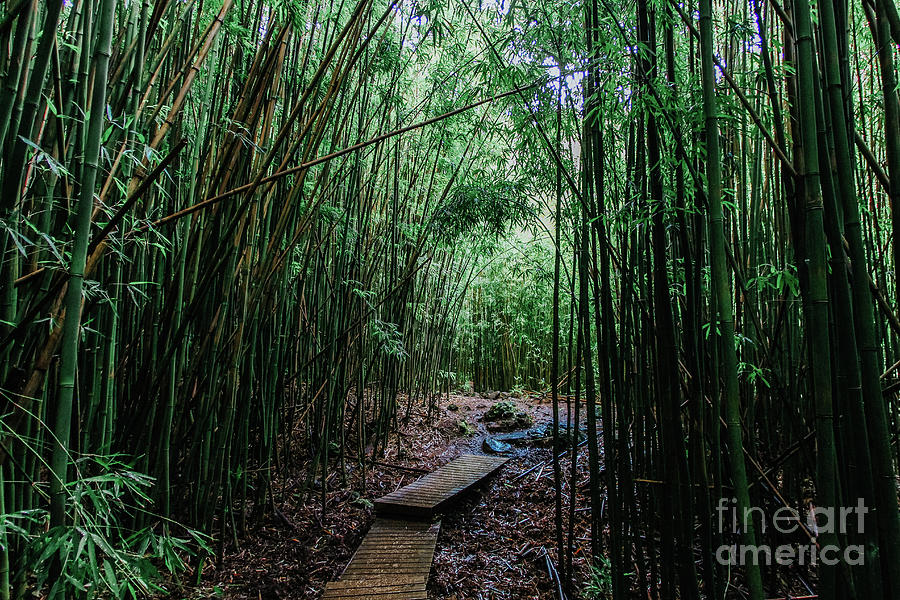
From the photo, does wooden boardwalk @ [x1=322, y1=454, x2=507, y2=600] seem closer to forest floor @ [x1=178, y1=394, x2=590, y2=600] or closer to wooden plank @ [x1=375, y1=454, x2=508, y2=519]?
wooden plank @ [x1=375, y1=454, x2=508, y2=519]

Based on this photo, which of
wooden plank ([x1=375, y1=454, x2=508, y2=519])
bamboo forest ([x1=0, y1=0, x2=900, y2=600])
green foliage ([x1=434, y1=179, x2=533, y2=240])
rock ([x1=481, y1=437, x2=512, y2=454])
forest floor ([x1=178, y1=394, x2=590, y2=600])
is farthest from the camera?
rock ([x1=481, y1=437, x2=512, y2=454])

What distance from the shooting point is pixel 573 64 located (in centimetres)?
187

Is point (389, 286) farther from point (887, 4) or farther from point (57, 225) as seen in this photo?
point (887, 4)

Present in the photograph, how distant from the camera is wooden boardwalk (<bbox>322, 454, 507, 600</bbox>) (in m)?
1.95

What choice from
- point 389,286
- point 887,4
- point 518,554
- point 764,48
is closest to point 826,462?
point 887,4

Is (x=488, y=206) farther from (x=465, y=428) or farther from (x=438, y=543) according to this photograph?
(x=465, y=428)

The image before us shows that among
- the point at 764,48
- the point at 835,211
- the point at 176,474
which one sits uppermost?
the point at 764,48

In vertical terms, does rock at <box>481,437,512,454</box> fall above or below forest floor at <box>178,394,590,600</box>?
above

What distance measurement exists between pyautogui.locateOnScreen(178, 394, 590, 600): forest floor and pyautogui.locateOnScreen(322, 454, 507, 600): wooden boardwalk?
10 centimetres

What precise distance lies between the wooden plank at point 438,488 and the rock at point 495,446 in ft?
1.28

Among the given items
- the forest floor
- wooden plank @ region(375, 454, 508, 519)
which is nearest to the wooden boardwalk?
wooden plank @ region(375, 454, 508, 519)

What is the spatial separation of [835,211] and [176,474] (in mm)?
2413

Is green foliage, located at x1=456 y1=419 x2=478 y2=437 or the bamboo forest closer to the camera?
the bamboo forest

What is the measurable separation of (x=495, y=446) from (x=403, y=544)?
1907 millimetres
